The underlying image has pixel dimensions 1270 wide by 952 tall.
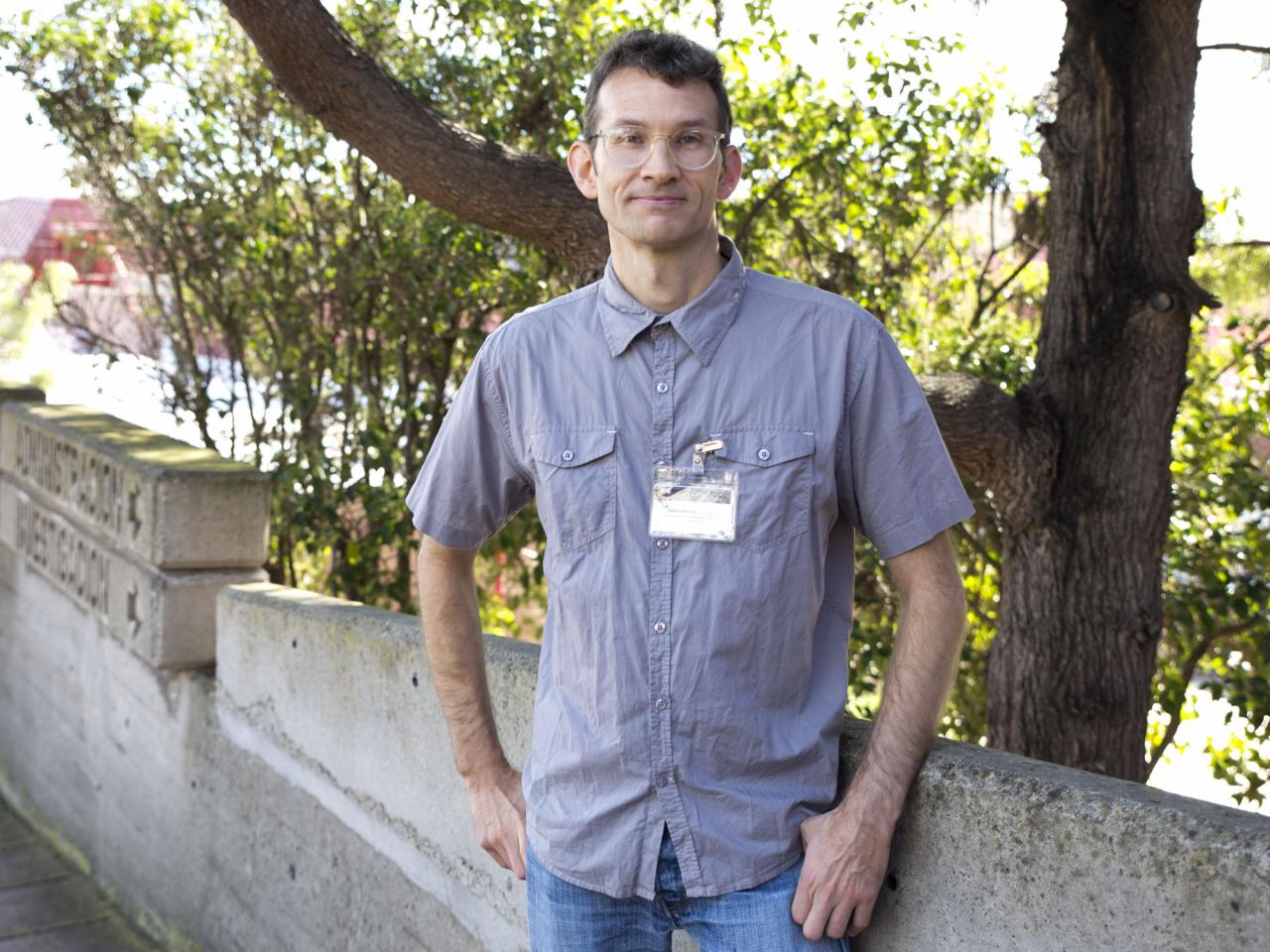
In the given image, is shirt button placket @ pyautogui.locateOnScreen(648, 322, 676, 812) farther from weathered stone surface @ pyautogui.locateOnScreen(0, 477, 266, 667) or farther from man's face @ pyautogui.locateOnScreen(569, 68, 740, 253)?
weathered stone surface @ pyautogui.locateOnScreen(0, 477, 266, 667)

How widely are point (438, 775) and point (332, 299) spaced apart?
369cm

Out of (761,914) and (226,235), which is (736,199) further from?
(761,914)

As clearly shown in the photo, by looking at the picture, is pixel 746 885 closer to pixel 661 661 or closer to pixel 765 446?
pixel 661 661

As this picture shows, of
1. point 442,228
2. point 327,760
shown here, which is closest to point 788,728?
point 327,760

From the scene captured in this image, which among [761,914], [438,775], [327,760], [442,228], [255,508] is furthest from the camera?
[442,228]

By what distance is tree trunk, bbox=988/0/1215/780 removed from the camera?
447cm

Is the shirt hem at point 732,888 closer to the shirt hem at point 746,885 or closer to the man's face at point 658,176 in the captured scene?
the shirt hem at point 746,885

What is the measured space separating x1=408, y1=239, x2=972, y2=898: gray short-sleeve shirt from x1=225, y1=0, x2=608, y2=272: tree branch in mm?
2490

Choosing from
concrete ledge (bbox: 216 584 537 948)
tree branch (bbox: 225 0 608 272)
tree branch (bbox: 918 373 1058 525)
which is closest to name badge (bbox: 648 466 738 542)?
concrete ledge (bbox: 216 584 537 948)

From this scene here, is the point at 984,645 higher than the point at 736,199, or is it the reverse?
the point at 736,199

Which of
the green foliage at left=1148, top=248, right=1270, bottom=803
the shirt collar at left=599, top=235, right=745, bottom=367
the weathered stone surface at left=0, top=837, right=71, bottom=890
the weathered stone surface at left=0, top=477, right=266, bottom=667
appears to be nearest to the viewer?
the shirt collar at left=599, top=235, right=745, bottom=367

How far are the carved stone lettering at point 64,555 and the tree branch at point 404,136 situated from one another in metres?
1.74

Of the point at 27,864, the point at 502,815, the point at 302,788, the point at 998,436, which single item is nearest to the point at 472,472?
the point at 502,815

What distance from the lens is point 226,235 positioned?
6.58 meters
